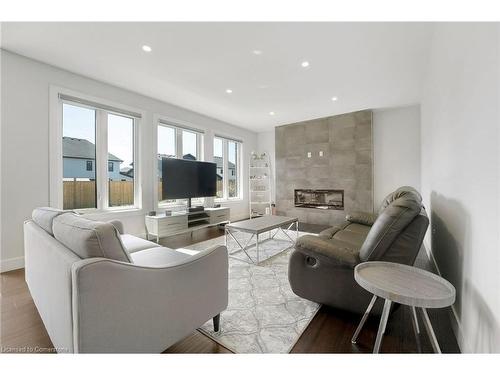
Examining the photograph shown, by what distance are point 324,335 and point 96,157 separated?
379cm

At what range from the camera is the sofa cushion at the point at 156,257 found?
66.9 inches

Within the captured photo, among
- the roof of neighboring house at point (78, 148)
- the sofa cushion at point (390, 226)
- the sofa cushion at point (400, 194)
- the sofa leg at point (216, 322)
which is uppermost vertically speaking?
the roof of neighboring house at point (78, 148)

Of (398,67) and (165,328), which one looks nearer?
(165,328)

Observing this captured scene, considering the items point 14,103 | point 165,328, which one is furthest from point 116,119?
point 165,328

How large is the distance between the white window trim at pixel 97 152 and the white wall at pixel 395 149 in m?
4.82

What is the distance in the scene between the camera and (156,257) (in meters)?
1.81

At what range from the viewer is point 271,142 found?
6707 mm

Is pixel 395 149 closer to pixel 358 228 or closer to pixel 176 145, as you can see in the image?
pixel 358 228

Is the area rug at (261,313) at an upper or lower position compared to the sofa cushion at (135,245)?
lower

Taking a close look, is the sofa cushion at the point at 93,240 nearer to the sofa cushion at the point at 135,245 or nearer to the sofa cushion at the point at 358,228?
the sofa cushion at the point at 135,245

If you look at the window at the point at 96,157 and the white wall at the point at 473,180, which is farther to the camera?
the window at the point at 96,157

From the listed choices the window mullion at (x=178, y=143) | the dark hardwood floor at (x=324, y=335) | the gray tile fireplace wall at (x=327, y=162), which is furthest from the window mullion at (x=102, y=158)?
the gray tile fireplace wall at (x=327, y=162)
